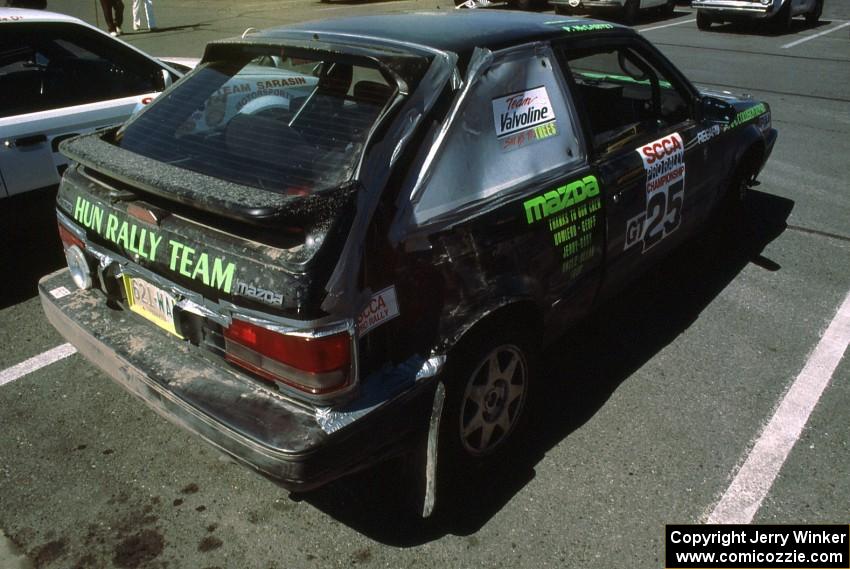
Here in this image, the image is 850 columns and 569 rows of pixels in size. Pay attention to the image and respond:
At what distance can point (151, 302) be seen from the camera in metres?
2.57

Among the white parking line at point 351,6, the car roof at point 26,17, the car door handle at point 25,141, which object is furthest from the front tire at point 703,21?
the car door handle at point 25,141

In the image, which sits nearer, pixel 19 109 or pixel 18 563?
pixel 18 563

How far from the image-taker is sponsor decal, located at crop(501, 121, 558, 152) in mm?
2686

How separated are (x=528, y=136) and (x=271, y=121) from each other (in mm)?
997

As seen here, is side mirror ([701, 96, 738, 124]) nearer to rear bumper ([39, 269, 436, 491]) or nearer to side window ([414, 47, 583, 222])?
side window ([414, 47, 583, 222])

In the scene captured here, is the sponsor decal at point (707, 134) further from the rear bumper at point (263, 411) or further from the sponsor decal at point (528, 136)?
the rear bumper at point (263, 411)

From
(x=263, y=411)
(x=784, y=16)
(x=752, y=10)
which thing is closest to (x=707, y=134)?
(x=263, y=411)

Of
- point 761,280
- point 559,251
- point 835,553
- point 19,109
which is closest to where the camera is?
point 835,553

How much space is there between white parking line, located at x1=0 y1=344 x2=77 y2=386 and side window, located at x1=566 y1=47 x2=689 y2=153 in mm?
2802

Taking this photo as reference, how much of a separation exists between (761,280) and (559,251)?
7.49 feet

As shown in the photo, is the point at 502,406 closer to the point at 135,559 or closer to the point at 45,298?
the point at 135,559

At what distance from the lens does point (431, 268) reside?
2.35 metres

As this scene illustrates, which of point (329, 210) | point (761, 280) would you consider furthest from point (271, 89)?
point (761, 280)

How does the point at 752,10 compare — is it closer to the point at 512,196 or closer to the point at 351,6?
the point at 351,6
